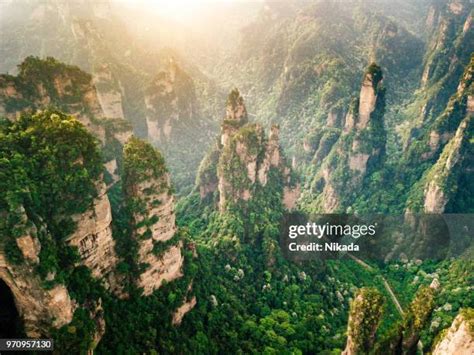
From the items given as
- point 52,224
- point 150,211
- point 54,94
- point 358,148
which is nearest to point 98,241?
point 52,224

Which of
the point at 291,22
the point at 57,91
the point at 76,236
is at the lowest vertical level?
the point at 76,236

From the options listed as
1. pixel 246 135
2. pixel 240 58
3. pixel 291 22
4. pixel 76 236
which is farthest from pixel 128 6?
pixel 76 236

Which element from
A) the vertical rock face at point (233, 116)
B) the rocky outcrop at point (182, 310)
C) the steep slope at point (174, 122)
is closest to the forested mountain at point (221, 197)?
the rocky outcrop at point (182, 310)

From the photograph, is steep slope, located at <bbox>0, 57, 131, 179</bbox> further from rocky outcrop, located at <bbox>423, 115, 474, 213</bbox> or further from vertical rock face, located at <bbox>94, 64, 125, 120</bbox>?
rocky outcrop, located at <bbox>423, 115, 474, 213</bbox>

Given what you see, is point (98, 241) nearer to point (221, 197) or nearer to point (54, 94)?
point (54, 94)

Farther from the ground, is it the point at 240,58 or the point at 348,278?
the point at 240,58

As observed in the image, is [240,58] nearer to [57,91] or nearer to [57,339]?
[57,91]

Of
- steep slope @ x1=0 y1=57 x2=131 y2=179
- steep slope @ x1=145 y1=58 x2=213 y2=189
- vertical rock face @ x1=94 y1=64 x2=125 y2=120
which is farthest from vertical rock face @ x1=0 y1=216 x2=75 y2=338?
steep slope @ x1=145 y1=58 x2=213 y2=189
